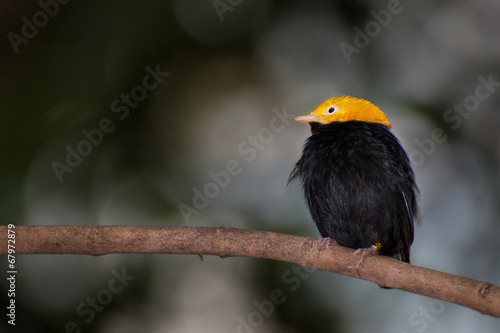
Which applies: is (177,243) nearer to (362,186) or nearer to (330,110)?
(362,186)

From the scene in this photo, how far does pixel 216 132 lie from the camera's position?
4844 millimetres

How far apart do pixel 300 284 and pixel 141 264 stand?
122 cm

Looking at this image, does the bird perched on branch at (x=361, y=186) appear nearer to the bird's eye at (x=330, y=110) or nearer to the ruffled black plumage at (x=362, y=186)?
the ruffled black plumage at (x=362, y=186)

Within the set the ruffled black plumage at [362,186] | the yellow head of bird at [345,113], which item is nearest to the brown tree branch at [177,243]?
the ruffled black plumage at [362,186]

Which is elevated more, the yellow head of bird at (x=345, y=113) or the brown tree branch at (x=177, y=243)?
the yellow head of bird at (x=345, y=113)

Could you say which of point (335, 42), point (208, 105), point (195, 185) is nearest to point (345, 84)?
point (335, 42)

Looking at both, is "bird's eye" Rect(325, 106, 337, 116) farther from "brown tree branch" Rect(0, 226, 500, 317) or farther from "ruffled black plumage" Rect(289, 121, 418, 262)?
"brown tree branch" Rect(0, 226, 500, 317)

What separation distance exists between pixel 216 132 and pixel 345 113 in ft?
4.37

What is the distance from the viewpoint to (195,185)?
454cm

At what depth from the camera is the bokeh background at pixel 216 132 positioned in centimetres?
412

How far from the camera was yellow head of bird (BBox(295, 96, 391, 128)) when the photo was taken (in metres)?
3.88

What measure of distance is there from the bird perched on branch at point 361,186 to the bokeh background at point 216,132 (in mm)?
725

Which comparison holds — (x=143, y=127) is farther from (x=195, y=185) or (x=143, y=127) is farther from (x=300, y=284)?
(x=300, y=284)

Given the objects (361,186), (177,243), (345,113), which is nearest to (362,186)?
(361,186)
